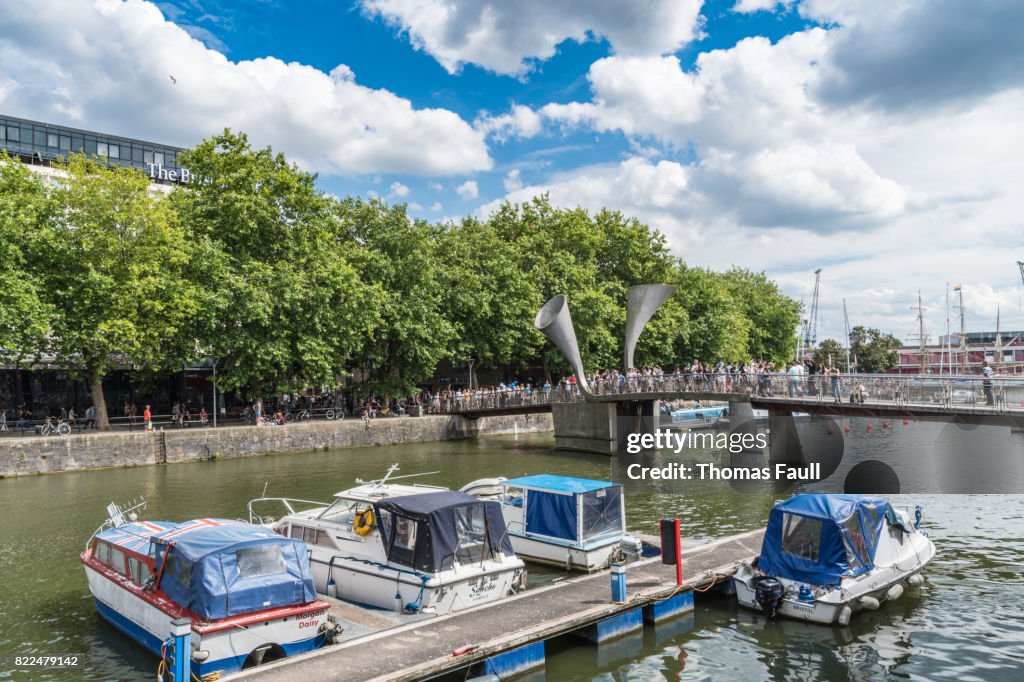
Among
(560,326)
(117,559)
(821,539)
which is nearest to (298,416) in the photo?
(560,326)

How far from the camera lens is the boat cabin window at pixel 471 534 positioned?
14844 mm

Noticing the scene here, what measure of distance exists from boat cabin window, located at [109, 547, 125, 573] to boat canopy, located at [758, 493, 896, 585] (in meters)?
12.7

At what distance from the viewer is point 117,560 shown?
48.8 ft

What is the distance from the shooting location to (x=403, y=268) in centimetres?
5025

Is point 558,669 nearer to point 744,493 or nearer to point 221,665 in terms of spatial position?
point 221,665

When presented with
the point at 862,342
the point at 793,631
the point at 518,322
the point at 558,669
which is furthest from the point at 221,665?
the point at 862,342

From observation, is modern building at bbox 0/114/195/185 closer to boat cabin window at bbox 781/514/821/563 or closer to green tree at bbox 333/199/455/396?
green tree at bbox 333/199/455/396

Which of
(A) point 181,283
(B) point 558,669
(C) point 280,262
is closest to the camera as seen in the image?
(B) point 558,669

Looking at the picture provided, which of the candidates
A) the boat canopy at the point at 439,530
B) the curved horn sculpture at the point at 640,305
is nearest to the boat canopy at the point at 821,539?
the boat canopy at the point at 439,530

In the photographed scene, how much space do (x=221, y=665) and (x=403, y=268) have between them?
39796mm

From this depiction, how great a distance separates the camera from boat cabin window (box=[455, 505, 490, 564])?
584 inches

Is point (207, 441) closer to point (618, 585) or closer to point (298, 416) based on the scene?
point (298, 416)

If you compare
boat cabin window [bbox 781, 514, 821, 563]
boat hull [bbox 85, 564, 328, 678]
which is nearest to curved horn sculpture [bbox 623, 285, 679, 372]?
boat cabin window [bbox 781, 514, 821, 563]

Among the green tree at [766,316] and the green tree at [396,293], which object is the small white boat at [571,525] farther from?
the green tree at [766,316]
